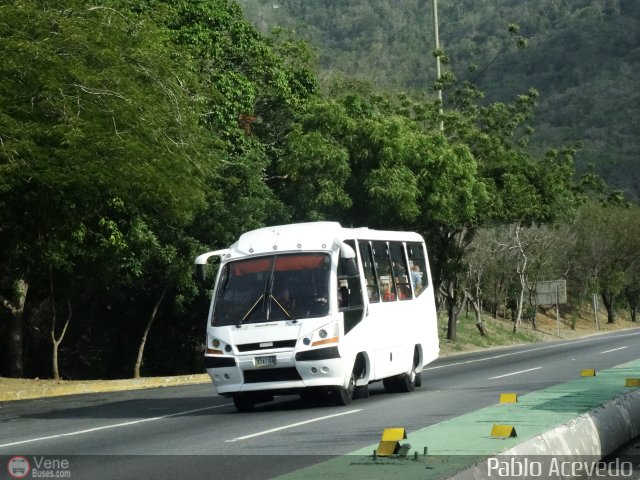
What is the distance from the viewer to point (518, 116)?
153ft

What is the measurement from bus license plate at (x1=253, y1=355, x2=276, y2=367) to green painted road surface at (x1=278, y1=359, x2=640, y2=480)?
3740 mm

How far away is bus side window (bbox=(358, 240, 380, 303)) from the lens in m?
18.9

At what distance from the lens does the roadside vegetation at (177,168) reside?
68.3ft

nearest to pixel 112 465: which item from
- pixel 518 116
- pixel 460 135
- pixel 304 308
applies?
pixel 304 308

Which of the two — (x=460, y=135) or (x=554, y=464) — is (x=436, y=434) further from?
(x=460, y=135)

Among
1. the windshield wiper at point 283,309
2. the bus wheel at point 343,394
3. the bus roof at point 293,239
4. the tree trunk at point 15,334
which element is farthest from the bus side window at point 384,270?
the tree trunk at point 15,334

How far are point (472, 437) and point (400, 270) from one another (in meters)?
10.0

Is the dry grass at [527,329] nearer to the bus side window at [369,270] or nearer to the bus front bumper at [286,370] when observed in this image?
the bus side window at [369,270]

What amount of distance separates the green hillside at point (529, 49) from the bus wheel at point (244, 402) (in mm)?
99179

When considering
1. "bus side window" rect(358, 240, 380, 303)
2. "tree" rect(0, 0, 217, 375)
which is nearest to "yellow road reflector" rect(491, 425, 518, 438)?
"bus side window" rect(358, 240, 380, 303)

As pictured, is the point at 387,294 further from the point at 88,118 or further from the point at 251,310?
the point at 88,118

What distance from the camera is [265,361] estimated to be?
17.0m

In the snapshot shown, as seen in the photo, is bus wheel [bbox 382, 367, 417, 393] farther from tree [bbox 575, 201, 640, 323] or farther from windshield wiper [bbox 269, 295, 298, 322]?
tree [bbox 575, 201, 640, 323]

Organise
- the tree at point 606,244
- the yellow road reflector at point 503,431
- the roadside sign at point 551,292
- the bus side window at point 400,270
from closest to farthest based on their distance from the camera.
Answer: the yellow road reflector at point 503,431
the bus side window at point 400,270
the roadside sign at point 551,292
the tree at point 606,244
